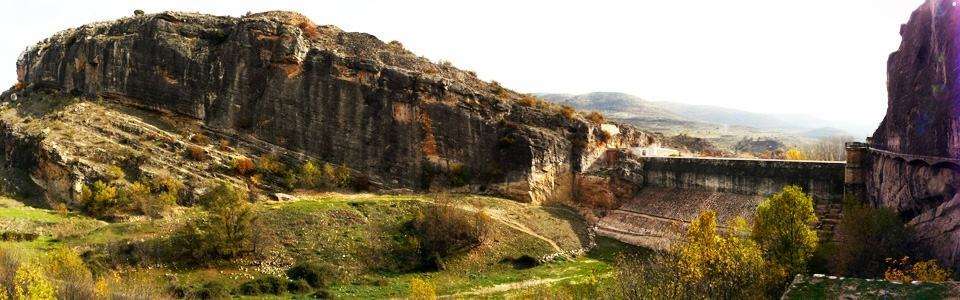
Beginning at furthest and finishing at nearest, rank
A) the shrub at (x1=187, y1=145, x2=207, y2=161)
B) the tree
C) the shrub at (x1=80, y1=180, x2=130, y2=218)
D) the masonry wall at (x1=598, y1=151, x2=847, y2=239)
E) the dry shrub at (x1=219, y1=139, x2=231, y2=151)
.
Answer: the dry shrub at (x1=219, y1=139, x2=231, y2=151)
the shrub at (x1=187, y1=145, x2=207, y2=161)
the shrub at (x1=80, y1=180, x2=130, y2=218)
the masonry wall at (x1=598, y1=151, x2=847, y2=239)
the tree

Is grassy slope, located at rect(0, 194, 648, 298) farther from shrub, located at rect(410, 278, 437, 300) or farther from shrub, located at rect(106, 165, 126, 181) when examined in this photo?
shrub, located at rect(410, 278, 437, 300)

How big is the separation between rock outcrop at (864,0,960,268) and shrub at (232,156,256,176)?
115ft

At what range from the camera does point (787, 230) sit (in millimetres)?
24656

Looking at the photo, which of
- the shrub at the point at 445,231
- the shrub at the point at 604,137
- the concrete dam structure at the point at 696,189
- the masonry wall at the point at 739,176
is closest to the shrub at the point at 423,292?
the shrub at the point at 445,231

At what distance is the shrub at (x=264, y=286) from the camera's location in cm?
2839

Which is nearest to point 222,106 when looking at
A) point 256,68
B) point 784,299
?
point 256,68

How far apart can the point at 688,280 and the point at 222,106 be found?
36.2 metres

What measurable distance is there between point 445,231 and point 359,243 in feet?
14.4

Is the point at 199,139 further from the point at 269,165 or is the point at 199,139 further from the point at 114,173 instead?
the point at 114,173

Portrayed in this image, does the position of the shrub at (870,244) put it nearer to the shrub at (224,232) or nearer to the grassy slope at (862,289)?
the grassy slope at (862,289)

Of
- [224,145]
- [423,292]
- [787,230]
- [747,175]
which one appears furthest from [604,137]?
[423,292]

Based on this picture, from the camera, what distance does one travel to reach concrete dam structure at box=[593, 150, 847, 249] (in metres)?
35.1

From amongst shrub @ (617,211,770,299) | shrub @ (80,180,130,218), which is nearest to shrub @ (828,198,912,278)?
shrub @ (617,211,770,299)

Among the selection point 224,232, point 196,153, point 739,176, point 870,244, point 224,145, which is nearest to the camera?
point 870,244
